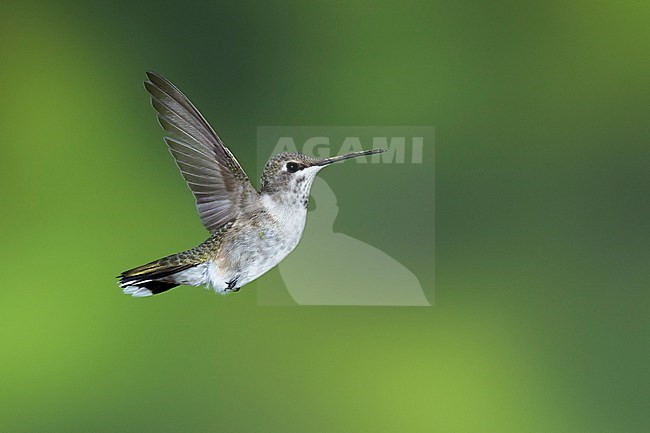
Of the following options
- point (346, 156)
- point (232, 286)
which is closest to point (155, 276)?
point (232, 286)

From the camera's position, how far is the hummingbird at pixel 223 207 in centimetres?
75

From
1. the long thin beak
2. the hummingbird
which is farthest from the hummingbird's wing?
the long thin beak

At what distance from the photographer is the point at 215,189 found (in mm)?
844

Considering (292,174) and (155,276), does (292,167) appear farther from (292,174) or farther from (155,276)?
(155,276)

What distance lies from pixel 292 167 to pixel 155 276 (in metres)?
0.17

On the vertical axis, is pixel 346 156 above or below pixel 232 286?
above

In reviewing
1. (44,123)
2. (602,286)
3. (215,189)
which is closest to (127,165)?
(44,123)

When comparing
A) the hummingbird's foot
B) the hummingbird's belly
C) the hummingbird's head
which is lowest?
the hummingbird's foot

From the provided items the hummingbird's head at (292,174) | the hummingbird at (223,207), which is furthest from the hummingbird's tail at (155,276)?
the hummingbird's head at (292,174)

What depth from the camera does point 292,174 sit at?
77 cm

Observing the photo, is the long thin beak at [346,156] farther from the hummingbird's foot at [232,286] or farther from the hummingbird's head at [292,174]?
the hummingbird's foot at [232,286]

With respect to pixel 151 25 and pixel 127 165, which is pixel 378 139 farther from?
pixel 151 25

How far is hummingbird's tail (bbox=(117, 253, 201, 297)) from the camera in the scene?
2.46 feet

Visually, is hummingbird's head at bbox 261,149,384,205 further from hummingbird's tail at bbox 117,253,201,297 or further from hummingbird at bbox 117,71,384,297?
hummingbird's tail at bbox 117,253,201,297
